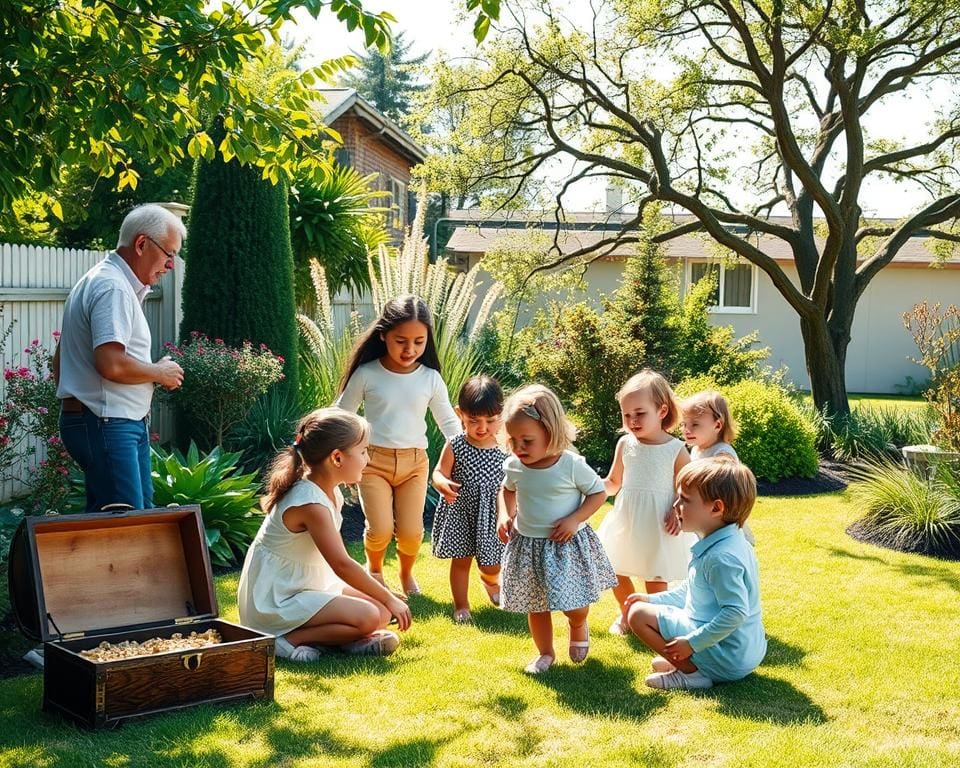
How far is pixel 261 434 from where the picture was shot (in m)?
9.28

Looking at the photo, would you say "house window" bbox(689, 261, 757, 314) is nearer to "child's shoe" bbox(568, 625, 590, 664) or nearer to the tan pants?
the tan pants

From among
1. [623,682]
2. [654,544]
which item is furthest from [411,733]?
[654,544]

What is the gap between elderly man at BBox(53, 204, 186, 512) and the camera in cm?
461

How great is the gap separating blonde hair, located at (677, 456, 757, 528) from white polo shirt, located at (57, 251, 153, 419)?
248 cm

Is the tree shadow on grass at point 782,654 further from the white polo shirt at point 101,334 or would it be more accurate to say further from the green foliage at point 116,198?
the green foliage at point 116,198

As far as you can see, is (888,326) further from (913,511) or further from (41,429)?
(41,429)

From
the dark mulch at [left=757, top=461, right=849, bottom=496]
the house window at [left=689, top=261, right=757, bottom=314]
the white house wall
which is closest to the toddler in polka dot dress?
the dark mulch at [left=757, top=461, right=849, bottom=496]

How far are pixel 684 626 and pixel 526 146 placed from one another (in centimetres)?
1150

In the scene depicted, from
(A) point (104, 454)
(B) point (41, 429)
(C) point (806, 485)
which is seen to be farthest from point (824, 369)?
(A) point (104, 454)

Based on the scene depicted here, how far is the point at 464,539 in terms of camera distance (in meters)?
5.90

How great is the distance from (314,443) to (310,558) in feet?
1.87

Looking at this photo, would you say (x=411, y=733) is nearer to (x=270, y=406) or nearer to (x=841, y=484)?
(x=270, y=406)

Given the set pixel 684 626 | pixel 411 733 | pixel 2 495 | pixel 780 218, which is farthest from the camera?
pixel 780 218

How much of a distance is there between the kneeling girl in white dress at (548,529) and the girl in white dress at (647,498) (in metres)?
0.54
